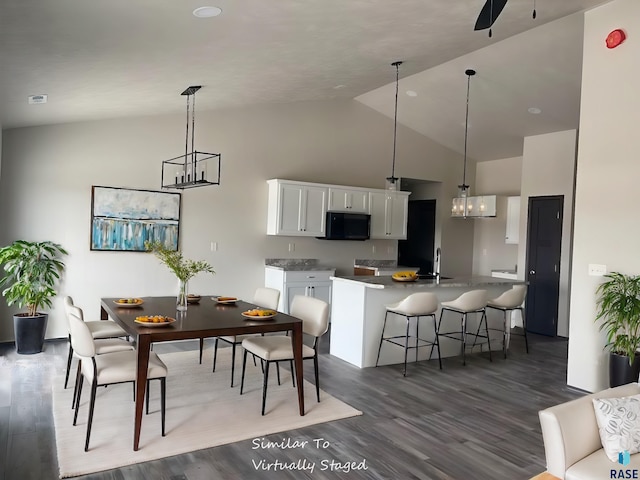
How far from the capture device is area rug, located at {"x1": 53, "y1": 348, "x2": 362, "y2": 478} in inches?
115

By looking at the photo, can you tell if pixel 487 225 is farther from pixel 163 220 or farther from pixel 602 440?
pixel 602 440

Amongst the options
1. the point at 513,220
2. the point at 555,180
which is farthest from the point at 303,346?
the point at 513,220

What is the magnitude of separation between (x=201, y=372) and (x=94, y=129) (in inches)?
123

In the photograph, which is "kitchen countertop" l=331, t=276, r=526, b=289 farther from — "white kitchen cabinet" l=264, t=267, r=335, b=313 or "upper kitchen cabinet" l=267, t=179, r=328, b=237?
"upper kitchen cabinet" l=267, t=179, r=328, b=237

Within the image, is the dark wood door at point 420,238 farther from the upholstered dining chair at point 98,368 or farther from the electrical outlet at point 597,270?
the upholstered dining chair at point 98,368

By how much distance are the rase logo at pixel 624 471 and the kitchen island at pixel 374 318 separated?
9.24 ft

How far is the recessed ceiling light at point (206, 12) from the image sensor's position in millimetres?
2795

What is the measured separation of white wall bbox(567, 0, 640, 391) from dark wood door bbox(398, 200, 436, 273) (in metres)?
4.45

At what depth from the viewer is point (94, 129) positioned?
5.71 metres

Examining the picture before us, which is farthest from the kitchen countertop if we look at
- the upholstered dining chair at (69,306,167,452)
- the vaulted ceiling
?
the upholstered dining chair at (69,306,167,452)

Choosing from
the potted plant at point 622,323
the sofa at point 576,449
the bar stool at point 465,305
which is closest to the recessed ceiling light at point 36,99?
the sofa at point 576,449

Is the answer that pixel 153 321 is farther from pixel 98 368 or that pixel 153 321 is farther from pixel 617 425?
pixel 617 425

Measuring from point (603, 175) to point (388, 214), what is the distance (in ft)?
12.7

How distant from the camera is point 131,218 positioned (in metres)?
5.95
